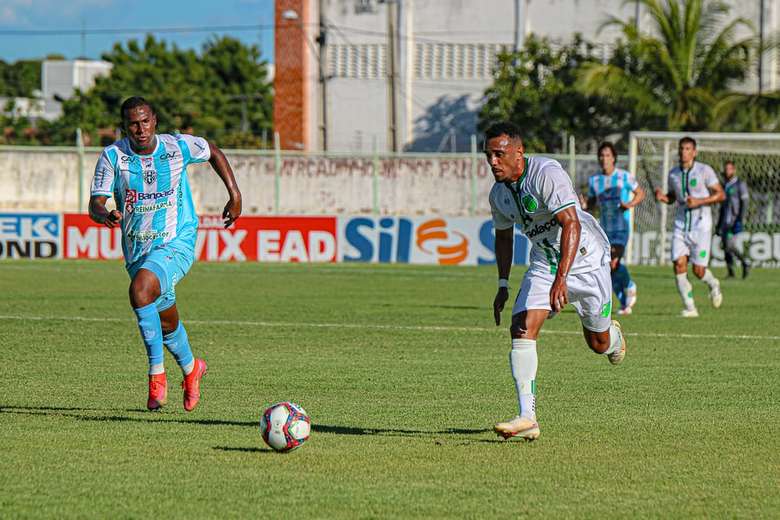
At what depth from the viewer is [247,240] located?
29719 millimetres

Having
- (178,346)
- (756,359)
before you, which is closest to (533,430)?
(178,346)

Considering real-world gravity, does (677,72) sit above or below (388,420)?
above

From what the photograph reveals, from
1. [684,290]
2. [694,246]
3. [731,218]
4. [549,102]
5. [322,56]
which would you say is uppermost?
[322,56]

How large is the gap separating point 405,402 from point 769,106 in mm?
30171

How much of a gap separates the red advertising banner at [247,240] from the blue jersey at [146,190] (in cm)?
2024

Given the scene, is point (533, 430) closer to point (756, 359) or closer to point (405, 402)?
point (405, 402)

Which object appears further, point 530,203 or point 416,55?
point 416,55

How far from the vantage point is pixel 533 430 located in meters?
7.59

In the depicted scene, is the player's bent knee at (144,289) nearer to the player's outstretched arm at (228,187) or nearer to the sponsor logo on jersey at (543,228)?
the player's outstretched arm at (228,187)

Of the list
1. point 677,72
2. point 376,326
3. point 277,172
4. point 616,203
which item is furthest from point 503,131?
point 677,72

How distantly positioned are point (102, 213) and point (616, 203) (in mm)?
9476

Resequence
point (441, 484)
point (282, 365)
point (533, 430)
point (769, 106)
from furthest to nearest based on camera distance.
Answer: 1. point (769, 106)
2. point (282, 365)
3. point (533, 430)
4. point (441, 484)

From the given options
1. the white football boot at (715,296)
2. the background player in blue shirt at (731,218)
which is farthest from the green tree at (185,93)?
the white football boot at (715,296)

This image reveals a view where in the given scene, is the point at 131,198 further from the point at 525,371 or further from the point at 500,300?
A: the point at 525,371
